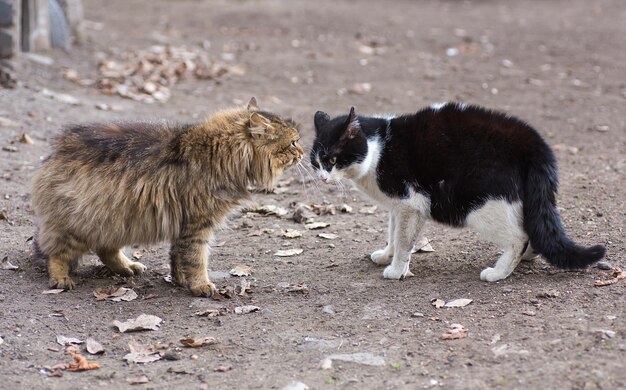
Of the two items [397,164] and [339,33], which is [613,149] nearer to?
[397,164]

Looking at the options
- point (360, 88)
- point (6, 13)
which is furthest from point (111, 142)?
point (360, 88)

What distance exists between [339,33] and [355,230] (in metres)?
8.41

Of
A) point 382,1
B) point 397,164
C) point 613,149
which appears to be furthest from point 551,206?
point 382,1

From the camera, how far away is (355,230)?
662 centimetres

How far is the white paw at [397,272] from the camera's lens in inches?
215

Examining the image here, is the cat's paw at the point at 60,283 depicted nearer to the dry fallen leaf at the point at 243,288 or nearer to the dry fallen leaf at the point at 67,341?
the dry fallen leaf at the point at 67,341

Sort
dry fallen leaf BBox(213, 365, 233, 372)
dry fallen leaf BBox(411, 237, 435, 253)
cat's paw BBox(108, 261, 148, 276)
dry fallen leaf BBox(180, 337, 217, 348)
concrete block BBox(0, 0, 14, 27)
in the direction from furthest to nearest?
concrete block BBox(0, 0, 14, 27)
dry fallen leaf BBox(411, 237, 435, 253)
cat's paw BBox(108, 261, 148, 276)
dry fallen leaf BBox(180, 337, 217, 348)
dry fallen leaf BBox(213, 365, 233, 372)

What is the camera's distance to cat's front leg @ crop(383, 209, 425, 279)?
212 inches

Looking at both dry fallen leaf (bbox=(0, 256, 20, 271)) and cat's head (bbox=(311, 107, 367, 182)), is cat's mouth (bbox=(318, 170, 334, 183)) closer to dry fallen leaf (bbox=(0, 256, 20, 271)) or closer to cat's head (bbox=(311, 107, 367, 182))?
cat's head (bbox=(311, 107, 367, 182))

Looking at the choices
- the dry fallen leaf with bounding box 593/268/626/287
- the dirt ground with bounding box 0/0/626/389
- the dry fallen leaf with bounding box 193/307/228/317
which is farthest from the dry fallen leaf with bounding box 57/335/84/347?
the dry fallen leaf with bounding box 593/268/626/287

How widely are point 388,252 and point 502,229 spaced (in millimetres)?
924

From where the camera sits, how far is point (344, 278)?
559cm

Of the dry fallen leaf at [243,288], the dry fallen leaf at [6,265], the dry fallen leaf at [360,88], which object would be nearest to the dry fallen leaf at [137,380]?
the dry fallen leaf at [243,288]

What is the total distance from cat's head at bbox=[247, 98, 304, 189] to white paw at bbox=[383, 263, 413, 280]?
98 centimetres
